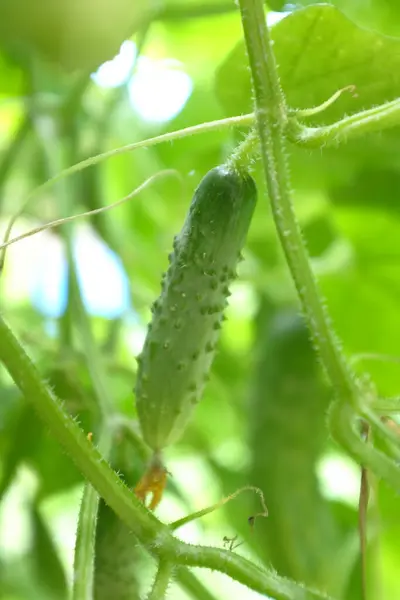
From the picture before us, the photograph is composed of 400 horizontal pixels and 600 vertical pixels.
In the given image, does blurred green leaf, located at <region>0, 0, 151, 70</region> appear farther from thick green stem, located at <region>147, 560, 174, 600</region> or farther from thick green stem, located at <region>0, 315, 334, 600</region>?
thick green stem, located at <region>147, 560, 174, 600</region>

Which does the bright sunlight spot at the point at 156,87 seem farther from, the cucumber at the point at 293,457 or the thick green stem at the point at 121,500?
the thick green stem at the point at 121,500

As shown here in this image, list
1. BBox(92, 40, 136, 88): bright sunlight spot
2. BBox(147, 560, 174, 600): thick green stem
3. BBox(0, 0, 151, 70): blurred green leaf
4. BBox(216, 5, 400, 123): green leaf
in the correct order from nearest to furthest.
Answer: BBox(147, 560, 174, 600): thick green stem < BBox(216, 5, 400, 123): green leaf < BBox(0, 0, 151, 70): blurred green leaf < BBox(92, 40, 136, 88): bright sunlight spot

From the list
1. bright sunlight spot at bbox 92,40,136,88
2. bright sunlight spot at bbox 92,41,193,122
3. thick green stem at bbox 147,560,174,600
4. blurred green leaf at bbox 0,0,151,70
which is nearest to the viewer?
thick green stem at bbox 147,560,174,600

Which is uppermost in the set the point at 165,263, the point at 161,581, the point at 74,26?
the point at 165,263

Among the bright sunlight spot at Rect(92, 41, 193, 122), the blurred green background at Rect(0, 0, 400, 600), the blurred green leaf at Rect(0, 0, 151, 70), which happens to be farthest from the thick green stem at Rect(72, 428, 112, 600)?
the bright sunlight spot at Rect(92, 41, 193, 122)

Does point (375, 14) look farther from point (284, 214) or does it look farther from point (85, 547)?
point (85, 547)

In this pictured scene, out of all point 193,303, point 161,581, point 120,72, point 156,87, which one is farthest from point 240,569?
point 156,87

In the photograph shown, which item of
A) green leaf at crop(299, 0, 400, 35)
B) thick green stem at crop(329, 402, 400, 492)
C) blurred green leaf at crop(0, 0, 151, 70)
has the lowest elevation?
thick green stem at crop(329, 402, 400, 492)
